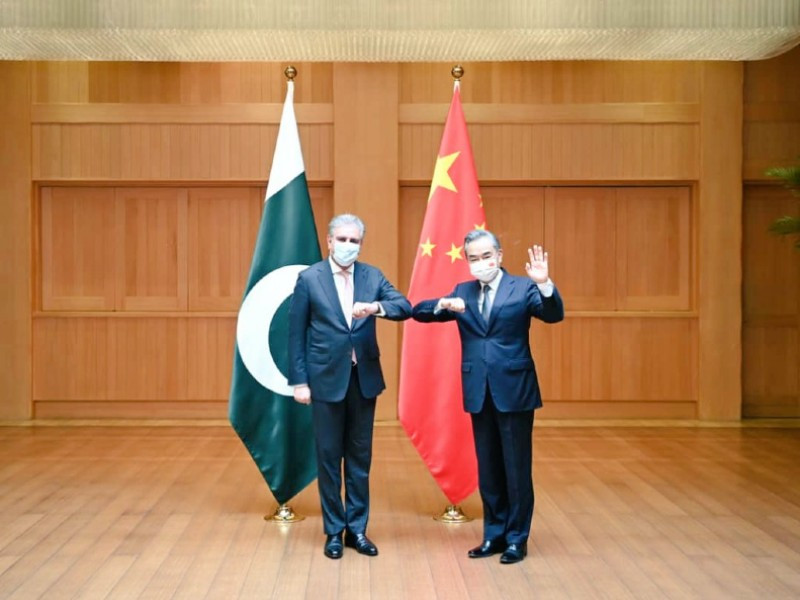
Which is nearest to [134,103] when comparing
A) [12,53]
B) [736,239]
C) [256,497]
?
[12,53]

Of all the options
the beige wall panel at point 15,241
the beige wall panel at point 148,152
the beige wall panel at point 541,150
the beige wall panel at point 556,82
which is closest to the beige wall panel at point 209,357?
the beige wall panel at point 148,152

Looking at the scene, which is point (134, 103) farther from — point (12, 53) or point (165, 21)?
point (165, 21)

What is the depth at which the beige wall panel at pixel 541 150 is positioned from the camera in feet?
27.3

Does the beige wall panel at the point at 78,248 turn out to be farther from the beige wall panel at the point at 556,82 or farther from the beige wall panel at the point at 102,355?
the beige wall panel at the point at 556,82

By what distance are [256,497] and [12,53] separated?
2844mm

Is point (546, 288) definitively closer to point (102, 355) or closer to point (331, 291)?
point (331, 291)

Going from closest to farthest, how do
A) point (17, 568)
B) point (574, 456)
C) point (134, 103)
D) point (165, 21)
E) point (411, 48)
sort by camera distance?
point (17, 568) → point (165, 21) → point (411, 48) → point (574, 456) → point (134, 103)

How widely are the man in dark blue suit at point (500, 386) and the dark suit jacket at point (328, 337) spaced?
14.8 inches

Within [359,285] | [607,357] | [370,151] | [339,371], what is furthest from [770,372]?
[339,371]

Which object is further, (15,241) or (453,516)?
(15,241)

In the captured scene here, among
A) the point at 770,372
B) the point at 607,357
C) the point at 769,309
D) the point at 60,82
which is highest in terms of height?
the point at 60,82

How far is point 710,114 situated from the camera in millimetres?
8336

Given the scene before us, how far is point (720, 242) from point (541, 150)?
1686 millimetres

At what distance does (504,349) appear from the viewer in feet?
15.0
